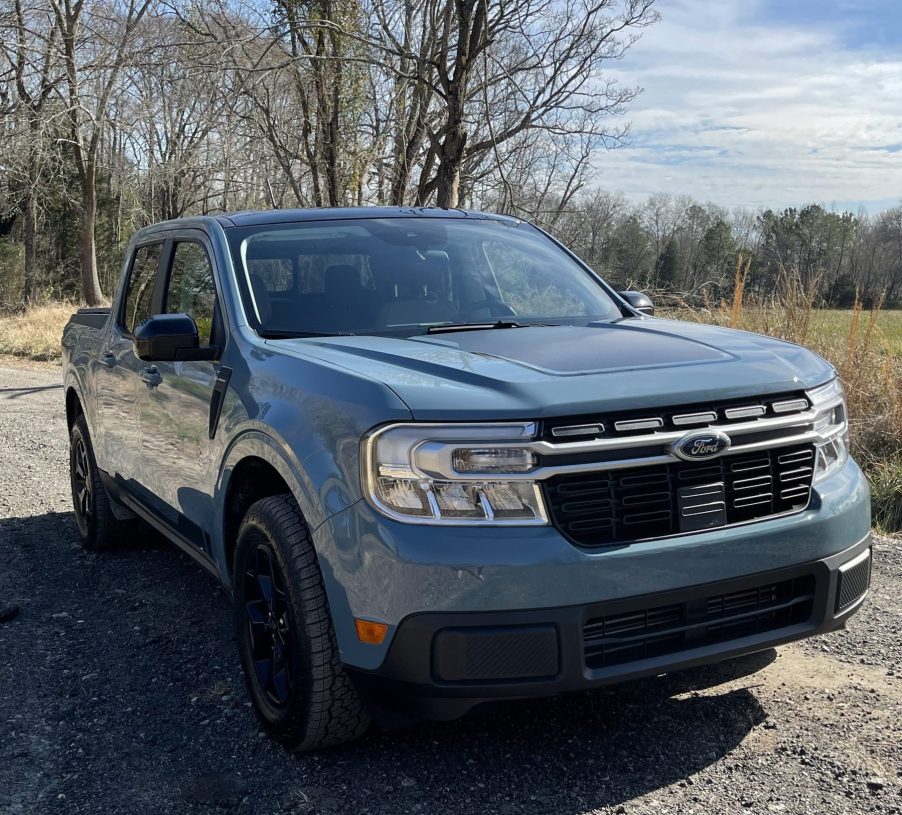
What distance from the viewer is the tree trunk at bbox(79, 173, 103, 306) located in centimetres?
2798

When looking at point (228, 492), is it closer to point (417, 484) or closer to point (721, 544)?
point (417, 484)

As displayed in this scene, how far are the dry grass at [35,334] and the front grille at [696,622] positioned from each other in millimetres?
16085

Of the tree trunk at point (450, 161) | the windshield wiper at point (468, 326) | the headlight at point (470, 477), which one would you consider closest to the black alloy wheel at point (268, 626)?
the headlight at point (470, 477)

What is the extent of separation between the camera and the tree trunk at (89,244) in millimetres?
27984

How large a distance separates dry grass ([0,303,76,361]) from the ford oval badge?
634 inches

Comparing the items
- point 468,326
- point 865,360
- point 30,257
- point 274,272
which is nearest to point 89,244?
point 30,257

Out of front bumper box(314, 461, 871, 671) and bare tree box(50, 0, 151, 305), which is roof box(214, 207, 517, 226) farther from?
bare tree box(50, 0, 151, 305)

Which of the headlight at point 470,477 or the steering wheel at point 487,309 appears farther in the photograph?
the steering wheel at point 487,309

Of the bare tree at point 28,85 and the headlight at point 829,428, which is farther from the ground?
the bare tree at point 28,85

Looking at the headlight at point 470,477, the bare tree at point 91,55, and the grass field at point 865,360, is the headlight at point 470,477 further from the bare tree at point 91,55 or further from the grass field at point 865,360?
the bare tree at point 91,55

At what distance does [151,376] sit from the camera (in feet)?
14.2

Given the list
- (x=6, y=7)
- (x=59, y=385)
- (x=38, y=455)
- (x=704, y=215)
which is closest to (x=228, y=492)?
(x=38, y=455)

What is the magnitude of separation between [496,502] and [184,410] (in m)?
1.83

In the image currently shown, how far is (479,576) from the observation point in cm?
252
